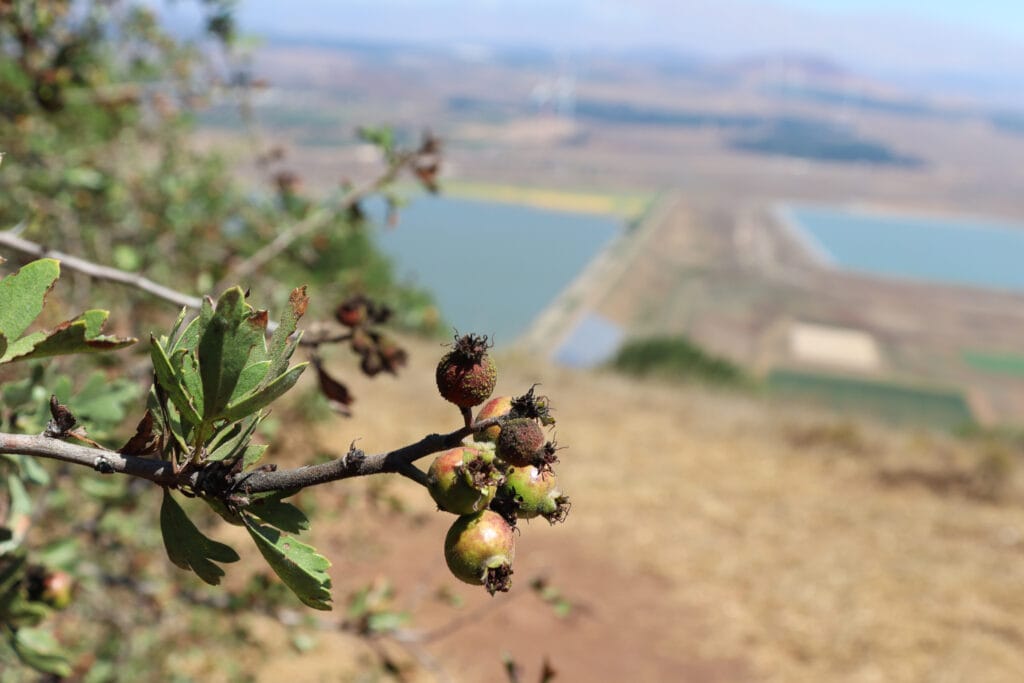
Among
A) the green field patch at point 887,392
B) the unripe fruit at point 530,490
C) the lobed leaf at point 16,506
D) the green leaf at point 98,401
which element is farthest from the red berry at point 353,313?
the green field patch at point 887,392

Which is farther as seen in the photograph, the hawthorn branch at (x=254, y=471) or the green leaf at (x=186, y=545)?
the green leaf at (x=186, y=545)

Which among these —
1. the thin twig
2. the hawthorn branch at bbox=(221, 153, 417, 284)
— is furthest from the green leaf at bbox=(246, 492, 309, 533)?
the hawthorn branch at bbox=(221, 153, 417, 284)

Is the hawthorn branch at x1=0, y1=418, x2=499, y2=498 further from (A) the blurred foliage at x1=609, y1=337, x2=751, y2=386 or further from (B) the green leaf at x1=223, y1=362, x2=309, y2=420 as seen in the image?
(A) the blurred foliage at x1=609, y1=337, x2=751, y2=386

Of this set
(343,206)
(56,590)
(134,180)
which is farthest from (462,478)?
(134,180)

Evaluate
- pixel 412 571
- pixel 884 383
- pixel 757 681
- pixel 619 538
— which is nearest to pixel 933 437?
pixel 619 538

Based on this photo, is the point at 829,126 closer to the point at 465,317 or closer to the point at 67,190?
the point at 465,317

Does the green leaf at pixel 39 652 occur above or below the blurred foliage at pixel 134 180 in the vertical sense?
below

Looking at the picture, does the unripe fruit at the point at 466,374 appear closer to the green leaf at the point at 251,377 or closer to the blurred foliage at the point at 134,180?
the green leaf at the point at 251,377
